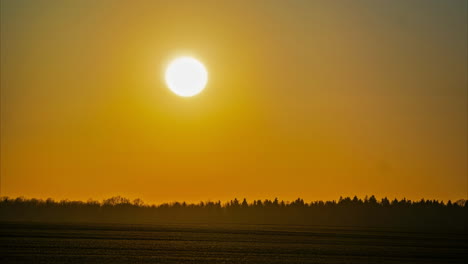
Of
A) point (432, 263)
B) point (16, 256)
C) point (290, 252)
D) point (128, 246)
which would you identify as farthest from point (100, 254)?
point (432, 263)

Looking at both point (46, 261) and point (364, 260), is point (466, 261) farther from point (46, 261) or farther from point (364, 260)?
point (46, 261)

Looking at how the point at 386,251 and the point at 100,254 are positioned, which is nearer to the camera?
the point at 100,254

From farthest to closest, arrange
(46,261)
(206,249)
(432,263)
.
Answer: (206,249)
(432,263)
(46,261)

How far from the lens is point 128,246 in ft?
313

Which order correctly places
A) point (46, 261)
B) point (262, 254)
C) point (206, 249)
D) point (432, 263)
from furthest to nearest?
1. point (206, 249)
2. point (262, 254)
3. point (432, 263)
4. point (46, 261)

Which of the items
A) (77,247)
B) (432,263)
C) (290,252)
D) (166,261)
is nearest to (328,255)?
(290,252)

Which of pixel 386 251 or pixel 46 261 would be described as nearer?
pixel 46 261

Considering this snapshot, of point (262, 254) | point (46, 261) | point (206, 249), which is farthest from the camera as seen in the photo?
point (206, 249)

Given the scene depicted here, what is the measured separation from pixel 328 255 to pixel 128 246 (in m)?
25.5

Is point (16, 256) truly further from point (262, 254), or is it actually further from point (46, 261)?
point (262, 254)

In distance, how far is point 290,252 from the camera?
90750 millimetres

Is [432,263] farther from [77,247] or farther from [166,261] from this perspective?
[77,247]

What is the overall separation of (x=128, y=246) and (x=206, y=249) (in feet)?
34.2

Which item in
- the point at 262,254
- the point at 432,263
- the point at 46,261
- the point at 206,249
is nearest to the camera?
the point at 46,261
